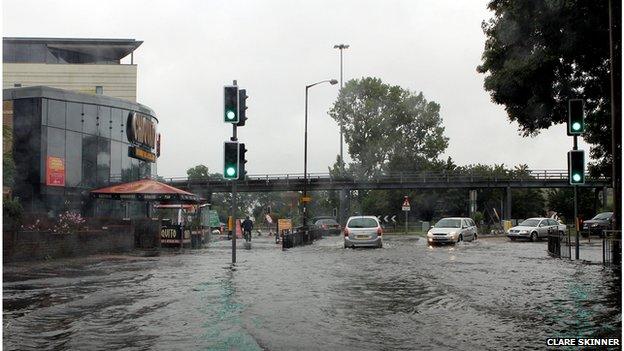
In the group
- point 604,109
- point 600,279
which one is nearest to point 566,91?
point 604,109

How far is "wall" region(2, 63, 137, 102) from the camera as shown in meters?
58.7

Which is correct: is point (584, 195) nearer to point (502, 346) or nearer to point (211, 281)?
point (211, 281)

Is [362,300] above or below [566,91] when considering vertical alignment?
below

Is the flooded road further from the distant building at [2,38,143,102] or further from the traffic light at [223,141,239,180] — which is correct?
the distant building at [2,38,143,102]

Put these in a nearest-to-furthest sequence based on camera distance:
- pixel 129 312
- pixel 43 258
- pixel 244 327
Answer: pixel 244 327
pixel 129 312
pixel 43 258

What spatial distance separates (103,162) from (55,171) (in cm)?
350

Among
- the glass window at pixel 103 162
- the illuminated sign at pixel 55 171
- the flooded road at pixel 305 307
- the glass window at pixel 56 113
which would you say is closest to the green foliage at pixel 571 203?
the glass window at pixel 103 162

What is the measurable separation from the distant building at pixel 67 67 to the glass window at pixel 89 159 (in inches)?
1070

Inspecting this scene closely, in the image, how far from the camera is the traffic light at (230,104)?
17641 millimetres

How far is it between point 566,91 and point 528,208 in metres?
57.1

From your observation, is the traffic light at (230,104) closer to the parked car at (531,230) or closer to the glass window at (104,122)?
the glass window at (104,122)

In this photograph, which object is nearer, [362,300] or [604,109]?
[362,300]

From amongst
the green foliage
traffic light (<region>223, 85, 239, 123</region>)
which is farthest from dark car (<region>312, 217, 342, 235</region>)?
traffic light (<region>223, 85, 239, 123</region>)

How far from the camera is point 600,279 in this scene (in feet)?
45.4
